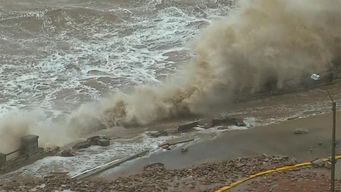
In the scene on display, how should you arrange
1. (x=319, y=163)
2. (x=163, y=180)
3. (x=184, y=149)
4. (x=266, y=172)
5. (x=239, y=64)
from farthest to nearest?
1. (x=239, y=64)
2. (x=184, y=149)
3. (x=319, y=163)
4. (x=266, y=172)
5. (x=163, y=180)

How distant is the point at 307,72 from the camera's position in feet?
83.8

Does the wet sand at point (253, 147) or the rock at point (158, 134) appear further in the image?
the rock at point (158, 134)

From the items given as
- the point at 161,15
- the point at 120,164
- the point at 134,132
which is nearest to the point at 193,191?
the point at 120,164

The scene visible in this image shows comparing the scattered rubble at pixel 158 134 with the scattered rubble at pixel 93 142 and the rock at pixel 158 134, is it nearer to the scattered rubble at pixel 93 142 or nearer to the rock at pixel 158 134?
the rock at pixel 158 134

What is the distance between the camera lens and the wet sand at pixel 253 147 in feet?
58.9

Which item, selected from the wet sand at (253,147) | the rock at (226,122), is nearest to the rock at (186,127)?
the rock at (226,122)

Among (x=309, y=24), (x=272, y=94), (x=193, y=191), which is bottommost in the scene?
(x=193, y=191)

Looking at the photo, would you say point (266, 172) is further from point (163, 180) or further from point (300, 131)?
point (300, 131)

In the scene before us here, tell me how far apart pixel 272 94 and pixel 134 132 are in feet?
19.7

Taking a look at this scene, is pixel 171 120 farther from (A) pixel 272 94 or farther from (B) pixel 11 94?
(B) pixel 11 94

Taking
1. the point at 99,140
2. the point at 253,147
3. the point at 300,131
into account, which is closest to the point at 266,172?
the point at 253,147

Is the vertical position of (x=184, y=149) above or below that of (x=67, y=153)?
below

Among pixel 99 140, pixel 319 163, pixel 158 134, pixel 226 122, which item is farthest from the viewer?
pixel 226 122

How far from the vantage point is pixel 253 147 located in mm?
18781
